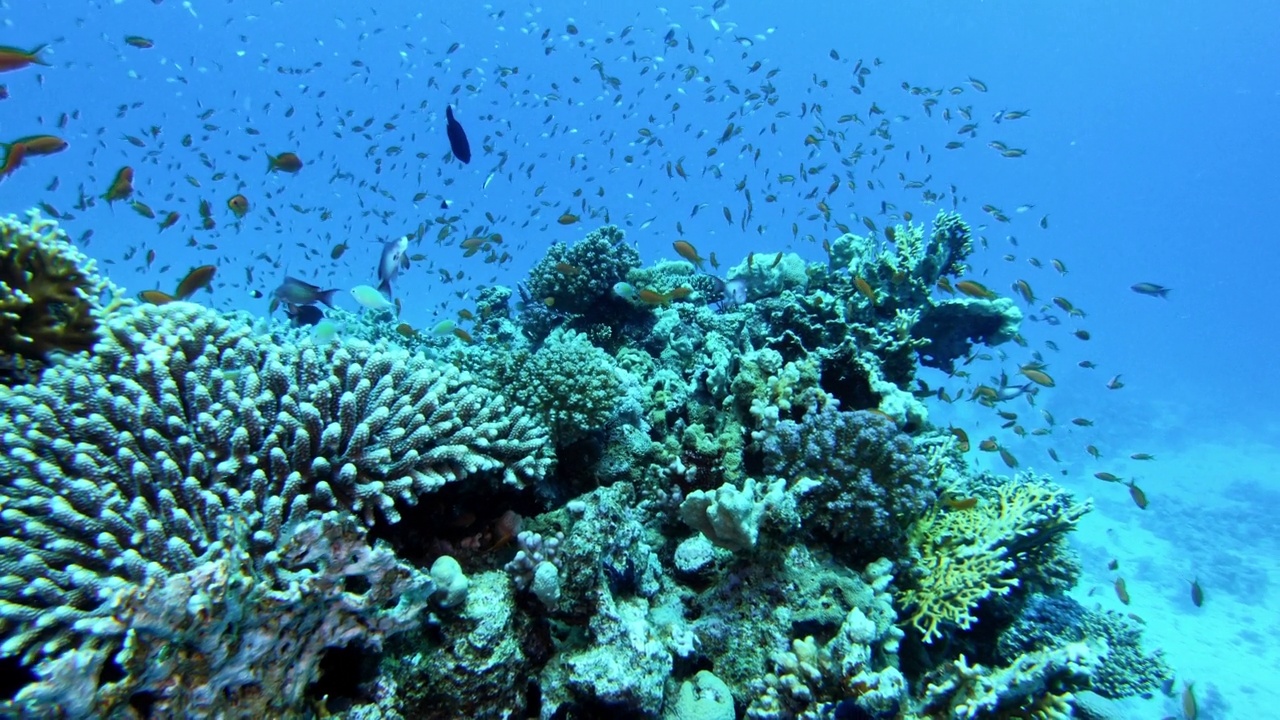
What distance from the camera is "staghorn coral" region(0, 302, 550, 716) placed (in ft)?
7.52

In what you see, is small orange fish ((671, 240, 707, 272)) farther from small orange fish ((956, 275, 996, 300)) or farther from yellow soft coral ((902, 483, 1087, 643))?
yellow soft coral ((902, 483, 1087, 643))

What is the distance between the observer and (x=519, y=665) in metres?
3.38

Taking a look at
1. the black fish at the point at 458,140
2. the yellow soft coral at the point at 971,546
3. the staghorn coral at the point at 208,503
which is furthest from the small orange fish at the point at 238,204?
the yellow soft coral at the point at 971,546

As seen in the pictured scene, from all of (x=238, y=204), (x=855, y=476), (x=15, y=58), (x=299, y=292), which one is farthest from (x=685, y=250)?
(x=15, y=58)

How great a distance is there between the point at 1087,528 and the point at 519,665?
34.1m

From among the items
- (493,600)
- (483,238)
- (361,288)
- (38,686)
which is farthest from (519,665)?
(483,238)

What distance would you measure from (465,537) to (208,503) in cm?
154

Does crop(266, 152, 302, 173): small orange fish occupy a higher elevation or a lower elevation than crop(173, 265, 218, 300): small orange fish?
higher

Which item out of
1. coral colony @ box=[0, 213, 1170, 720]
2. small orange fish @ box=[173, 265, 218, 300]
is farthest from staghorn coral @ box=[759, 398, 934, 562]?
small orange fish @ box=[173, 265, 218, 300]

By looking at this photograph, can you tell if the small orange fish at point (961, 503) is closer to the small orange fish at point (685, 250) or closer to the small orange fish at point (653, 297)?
the small orange fish at point (653, 297)

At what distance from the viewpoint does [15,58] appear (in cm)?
657

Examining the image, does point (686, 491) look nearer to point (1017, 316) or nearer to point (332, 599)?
point (332, 599)

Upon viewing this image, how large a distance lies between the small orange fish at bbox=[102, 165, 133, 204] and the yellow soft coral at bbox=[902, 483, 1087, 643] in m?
11.8

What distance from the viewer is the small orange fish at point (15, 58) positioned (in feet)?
21.4
